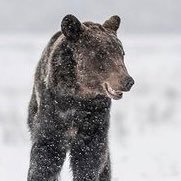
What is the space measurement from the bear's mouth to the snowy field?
126cm

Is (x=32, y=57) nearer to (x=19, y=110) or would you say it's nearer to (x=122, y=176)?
(x=19, y=110)

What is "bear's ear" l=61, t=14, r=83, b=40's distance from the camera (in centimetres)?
521

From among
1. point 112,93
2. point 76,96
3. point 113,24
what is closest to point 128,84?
point 112,93

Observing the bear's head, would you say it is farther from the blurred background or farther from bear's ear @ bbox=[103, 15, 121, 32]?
the blurred background

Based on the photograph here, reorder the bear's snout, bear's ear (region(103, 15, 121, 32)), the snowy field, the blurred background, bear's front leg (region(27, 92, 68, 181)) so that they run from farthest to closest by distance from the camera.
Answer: the blurred background, the snowy field, bear's ear (region(103, 15, 121, 32)), bear's front leg (region(27, 92, 68, 181)), the bear's snout

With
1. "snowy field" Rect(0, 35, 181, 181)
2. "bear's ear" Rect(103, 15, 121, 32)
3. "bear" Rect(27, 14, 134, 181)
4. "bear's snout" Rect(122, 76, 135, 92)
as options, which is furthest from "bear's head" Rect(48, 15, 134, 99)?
"snowy field" Rect(0, 35, 181, 181)

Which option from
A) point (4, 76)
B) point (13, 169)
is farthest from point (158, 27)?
point (13, 169)

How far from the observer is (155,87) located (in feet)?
56.6

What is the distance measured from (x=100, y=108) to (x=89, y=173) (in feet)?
1.95

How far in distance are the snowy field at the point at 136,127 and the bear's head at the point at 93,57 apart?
120cm

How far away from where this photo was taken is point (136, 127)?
12.9 meters

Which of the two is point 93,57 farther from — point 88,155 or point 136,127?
point 136,127

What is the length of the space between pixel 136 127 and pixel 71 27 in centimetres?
780

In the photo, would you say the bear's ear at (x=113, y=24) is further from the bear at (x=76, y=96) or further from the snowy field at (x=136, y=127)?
the snowy field at (x=136, y=127)
